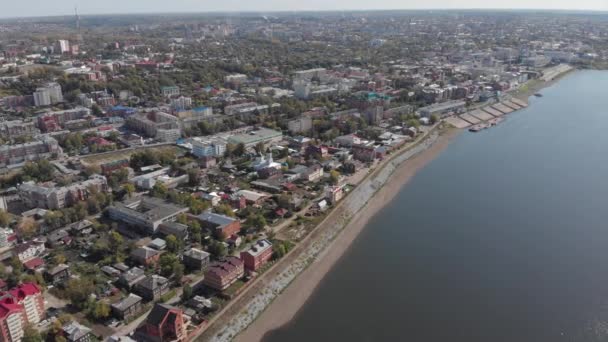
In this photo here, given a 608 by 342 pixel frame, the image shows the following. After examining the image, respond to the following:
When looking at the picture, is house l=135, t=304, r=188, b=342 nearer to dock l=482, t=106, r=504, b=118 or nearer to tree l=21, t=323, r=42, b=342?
tree l=21, t=323, r=42, b=342

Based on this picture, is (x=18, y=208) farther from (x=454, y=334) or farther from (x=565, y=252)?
(x=565, y=252)

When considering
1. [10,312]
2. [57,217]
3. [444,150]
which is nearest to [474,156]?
[444,150]

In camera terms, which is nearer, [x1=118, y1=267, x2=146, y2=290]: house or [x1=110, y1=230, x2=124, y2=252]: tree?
[x1=118, y1=267, x2=146, y2=290]: house

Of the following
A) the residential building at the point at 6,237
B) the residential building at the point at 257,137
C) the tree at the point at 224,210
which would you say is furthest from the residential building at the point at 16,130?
the tree at the point at 224,210

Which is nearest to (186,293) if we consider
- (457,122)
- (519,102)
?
(457,122)

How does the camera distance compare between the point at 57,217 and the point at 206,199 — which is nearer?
the point at 57,217

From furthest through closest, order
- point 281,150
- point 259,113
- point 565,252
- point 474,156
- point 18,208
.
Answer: point 259,113, point 474,156, point 281,150, point 18,208, point 565,252

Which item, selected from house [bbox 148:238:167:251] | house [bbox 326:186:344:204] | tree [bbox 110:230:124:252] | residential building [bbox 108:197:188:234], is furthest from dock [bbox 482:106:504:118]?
tree [bbox 110:230:124:252]

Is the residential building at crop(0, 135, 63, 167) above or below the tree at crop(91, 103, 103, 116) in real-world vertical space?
below
